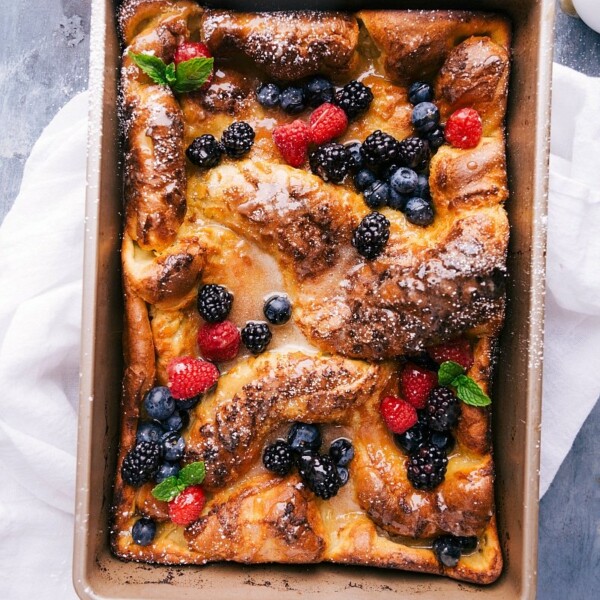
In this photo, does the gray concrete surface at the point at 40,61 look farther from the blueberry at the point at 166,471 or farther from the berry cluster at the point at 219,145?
the blueberry at the point at 166,471

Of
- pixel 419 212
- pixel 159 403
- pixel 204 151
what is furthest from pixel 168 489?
pixel 419 212

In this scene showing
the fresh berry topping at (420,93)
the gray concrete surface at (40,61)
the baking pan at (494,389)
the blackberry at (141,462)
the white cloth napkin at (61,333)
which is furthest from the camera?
the gray concrete surface at (40,61)

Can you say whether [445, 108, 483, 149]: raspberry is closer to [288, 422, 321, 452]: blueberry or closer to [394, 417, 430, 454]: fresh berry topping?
[394, 417, 430, 454]: fresh berry topping

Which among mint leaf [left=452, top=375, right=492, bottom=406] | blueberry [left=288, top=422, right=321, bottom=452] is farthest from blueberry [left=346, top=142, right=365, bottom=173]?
blueberry [left=288, top=422, right=321, bottom=452]

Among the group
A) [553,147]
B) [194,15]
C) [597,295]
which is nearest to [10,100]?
[194,15]

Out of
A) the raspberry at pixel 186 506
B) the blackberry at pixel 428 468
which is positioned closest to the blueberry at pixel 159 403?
the raspberry at pixel 186 506

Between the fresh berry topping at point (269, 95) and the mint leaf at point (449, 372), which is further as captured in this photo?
the fresh berry topping at point (269, 95)

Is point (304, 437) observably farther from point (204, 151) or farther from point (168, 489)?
point (204, 151)
